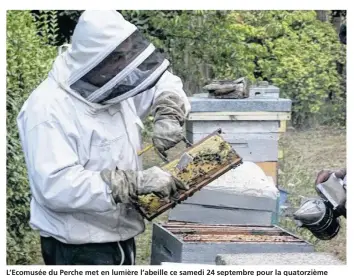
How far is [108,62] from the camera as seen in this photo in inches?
111

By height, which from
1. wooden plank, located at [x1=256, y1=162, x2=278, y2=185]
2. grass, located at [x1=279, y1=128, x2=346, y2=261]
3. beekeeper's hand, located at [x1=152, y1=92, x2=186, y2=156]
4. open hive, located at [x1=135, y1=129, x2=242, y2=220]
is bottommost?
grass, located at [x1=279, y1=128, x2=346, y2=261]

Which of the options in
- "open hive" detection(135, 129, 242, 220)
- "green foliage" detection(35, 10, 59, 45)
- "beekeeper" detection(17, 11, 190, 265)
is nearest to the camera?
"beekeeper" detection(17, 11, 190, 265)

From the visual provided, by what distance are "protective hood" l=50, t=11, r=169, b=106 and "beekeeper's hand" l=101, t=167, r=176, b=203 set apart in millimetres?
283

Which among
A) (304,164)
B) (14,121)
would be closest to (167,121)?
(14,121)

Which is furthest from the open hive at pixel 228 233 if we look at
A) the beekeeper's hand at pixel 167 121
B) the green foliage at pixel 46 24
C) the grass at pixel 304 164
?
the green foliage at pixel 46 24

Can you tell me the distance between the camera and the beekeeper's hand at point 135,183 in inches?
109

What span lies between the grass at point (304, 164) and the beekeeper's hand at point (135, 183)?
6.33 feet

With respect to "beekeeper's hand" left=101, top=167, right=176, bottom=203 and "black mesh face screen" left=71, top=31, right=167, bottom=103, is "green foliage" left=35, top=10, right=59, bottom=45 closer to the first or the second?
"black mesh face screen" left=71, top=31, right=167, bottom=103

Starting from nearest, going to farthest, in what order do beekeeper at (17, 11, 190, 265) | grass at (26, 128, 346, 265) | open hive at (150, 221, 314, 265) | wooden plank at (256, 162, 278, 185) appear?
1. beekeeper at (17, 11, 190, 265)
2. open hive at (150, 221, 314, 265)
3. wooden plank at (256, 162, 278, 185)
4. grass at (26, 128, 346, 265)

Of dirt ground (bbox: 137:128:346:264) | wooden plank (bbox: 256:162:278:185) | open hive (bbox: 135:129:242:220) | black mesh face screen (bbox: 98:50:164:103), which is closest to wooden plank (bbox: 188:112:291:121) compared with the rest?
wooden plank (bbox: 256:162:278:185)

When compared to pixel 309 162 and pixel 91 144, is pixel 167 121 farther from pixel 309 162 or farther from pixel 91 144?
pixel 309 162

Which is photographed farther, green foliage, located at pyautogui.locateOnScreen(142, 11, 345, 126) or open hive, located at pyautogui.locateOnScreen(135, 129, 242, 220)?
green foliage, located at pyautogui.locateOnScreen(142, 11, 345, 126)

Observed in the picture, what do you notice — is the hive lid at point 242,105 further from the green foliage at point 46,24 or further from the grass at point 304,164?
the green foliage at point 46,24

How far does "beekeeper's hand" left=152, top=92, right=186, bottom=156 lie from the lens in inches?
123
